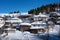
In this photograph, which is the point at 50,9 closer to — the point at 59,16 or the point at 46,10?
the point at 46,10

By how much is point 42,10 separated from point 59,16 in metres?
5.07

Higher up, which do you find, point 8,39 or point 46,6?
point 46,6

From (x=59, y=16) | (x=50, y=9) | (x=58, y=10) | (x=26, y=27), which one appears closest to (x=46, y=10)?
(x=50, y=9)

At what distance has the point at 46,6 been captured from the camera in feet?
62.3

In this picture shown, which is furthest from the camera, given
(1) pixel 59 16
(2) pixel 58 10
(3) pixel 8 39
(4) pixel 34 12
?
(4) pixel 34 12

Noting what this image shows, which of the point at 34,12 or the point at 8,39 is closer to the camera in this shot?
the point at 8,39

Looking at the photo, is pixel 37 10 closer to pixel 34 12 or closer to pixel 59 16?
pixel 34 12

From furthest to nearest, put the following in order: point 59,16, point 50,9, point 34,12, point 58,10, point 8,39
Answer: point 34,12 → point 50,9 → point 58,10 → point 59,16 → point 8,39

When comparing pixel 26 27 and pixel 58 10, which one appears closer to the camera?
pixel 26 27

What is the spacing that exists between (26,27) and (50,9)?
7615 millimetres

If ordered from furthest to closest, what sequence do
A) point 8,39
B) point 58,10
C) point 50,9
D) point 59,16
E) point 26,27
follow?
point 50,9 → point 58,10 → point 59,16 → point 26,27 → point 8,39

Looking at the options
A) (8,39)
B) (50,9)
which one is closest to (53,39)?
(8,39)

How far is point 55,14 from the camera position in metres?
14.3

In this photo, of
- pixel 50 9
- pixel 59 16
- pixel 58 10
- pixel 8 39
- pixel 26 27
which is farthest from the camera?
pixel 50 9
